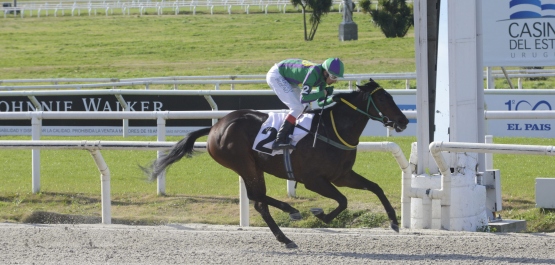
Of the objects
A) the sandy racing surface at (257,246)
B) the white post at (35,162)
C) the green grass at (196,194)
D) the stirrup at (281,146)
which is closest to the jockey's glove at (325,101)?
the stirrup at (281,146)

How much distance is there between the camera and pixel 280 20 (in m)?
44.6

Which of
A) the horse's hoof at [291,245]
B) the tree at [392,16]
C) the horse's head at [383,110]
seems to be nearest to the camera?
the horse's hoof at [291,245]

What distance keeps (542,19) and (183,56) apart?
76.7 feet

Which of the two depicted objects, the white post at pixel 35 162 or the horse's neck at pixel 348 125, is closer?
the horse's neck at pixel 348 125

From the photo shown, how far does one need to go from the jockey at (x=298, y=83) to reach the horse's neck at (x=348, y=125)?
0.59 ft

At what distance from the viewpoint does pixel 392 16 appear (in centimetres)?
3475

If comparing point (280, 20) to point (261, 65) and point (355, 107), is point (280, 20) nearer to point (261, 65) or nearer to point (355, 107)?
point (261, 65)

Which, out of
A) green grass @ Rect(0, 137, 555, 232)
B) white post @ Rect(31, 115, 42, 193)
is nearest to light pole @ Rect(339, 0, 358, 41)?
green grass @ Rect(0, 137, 555, 232)

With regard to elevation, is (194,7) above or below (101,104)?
above

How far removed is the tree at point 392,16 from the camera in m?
33.7

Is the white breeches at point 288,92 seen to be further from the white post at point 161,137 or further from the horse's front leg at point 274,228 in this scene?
the white post at point 161,137

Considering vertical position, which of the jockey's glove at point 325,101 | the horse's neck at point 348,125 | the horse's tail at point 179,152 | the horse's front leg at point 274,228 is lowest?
the horse's front leg at point 274,228

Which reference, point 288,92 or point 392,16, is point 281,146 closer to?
point 288,92

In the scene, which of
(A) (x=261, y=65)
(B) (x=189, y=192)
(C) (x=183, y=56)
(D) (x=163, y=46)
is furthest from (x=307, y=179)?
(D) (x=163, y=46)
